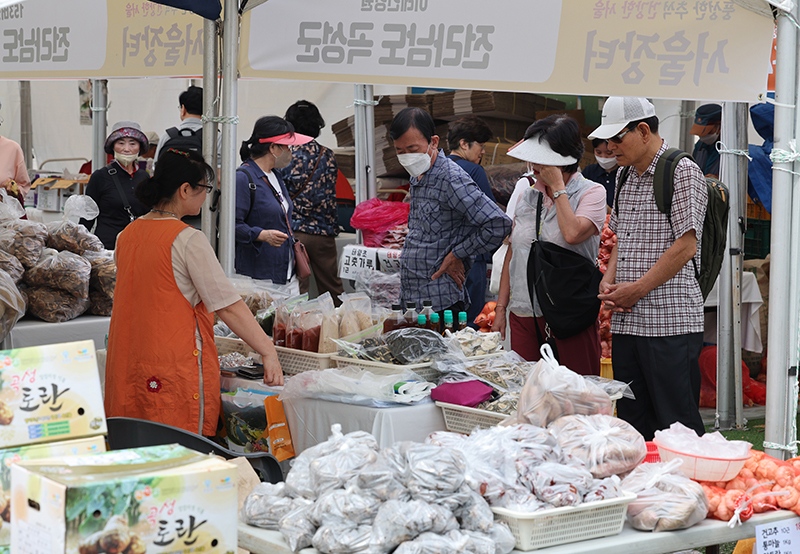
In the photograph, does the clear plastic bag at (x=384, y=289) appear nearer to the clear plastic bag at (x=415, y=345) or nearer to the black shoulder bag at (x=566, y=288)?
the black shoulder bag at (x=566, y=288)

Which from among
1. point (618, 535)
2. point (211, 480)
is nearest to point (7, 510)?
point (211, 480)

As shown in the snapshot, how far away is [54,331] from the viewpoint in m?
4.35

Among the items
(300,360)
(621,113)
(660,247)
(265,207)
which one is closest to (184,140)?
(265,207)

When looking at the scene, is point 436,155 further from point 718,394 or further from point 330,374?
point 718,394

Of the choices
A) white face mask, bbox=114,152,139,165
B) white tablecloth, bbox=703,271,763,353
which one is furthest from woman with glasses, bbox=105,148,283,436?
white tablecloth, bbox=703,271,763,353

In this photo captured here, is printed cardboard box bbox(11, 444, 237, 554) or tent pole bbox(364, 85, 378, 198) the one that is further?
tent pole bbox(364, 85, 378, 198)

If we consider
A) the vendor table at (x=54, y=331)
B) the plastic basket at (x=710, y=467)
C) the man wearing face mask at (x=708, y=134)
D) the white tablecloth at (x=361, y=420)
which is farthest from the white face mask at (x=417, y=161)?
the man wearing face mask at (x=708, y=134)

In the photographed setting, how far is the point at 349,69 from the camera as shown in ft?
12.2

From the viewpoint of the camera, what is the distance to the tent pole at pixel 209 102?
162 inches

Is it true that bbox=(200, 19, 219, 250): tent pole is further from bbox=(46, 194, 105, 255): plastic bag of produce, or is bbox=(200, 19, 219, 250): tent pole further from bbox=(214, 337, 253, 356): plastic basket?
bbox=(46, 194, 105, 255): plastic bag of produce

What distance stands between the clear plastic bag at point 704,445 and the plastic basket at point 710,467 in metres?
0.01

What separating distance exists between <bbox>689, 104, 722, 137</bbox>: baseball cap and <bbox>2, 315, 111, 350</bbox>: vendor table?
4706mm

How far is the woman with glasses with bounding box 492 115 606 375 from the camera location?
383 centimetres

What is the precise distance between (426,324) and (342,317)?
1.20ft
